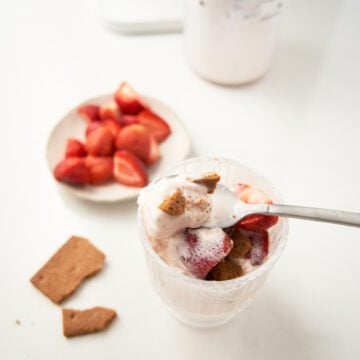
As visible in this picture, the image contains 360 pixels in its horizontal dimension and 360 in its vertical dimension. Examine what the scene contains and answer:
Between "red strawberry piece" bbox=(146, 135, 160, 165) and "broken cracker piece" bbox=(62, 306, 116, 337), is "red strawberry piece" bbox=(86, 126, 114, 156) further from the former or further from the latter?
"broken cracker piece" bbox=(62, 306, 116, 337)

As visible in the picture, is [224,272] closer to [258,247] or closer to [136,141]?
[258,247]

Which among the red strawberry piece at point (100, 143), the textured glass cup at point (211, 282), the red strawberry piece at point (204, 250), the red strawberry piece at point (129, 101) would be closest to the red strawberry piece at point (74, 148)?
the red strawberry piece at point (100, 143)

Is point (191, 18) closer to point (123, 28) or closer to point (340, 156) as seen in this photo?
point (123, 28)

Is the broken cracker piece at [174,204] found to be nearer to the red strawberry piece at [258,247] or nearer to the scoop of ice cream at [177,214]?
the scoop of ice cream at [177,214]

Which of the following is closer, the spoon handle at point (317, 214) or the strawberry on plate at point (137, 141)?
the spoon handle at point (317, 214)

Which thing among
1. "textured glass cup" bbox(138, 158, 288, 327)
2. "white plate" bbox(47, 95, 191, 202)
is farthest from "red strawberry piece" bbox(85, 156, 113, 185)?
"textured glass cup" bbox(138, 158, 288, 327)
